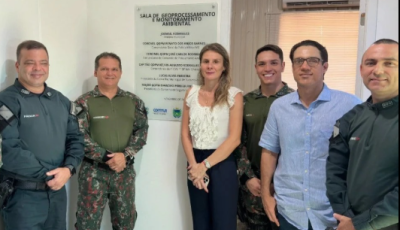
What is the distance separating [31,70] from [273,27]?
120 inches

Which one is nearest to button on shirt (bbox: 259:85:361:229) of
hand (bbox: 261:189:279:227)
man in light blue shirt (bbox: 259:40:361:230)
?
man in light blue shirt (bbox: 259:40:361:230)

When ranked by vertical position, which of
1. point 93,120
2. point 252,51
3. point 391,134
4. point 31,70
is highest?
point 252,51

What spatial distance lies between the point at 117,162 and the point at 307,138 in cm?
131

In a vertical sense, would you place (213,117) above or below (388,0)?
below

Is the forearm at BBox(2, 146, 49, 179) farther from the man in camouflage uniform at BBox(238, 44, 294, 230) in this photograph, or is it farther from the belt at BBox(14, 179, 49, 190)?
the man in camouflage uniform at BBox(238, 44, 294, 230)

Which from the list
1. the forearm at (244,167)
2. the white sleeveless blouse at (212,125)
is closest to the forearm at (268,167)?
the forearm at (244,167)

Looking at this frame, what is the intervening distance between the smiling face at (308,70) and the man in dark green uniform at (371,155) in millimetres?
238

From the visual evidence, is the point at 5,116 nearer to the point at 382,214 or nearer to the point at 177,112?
the point at 177,112

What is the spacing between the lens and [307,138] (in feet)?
5.10

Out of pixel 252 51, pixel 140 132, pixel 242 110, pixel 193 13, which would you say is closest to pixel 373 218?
pixel 242 110

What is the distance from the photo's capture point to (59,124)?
6.40 feet

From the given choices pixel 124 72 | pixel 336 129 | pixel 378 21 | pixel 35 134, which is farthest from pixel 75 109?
pixel 378 21

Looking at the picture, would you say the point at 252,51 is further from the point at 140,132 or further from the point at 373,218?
the point at 373,218

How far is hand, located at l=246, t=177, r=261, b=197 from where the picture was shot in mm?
1989
